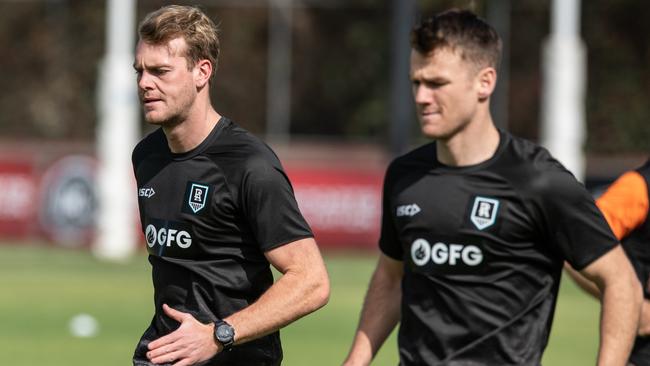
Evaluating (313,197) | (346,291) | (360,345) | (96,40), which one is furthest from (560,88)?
(360,345)

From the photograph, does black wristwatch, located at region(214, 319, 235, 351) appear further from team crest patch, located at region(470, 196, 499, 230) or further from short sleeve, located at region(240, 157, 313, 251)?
team crest patch, located at region(470, 196, 499, 230)

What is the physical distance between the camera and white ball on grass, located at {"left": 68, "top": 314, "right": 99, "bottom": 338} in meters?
14.3

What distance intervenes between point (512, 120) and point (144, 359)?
30.1 metres

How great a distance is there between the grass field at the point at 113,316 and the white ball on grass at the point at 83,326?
85 millimetres

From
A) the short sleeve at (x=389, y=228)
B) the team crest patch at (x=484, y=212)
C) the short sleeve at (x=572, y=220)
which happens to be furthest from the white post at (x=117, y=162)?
the short sleeve at (x=572, y=220)

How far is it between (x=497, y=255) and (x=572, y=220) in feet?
1.01

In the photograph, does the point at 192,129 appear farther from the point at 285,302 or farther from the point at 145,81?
the point at 285,302

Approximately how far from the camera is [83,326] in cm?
1497

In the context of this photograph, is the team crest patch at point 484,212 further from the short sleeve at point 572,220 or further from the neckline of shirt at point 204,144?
the neckline of shirt at point 204,144

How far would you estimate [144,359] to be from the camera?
18.4 ft

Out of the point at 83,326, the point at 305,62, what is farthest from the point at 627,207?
the point at 305,62

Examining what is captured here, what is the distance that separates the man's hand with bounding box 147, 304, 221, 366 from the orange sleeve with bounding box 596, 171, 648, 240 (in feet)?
5.97

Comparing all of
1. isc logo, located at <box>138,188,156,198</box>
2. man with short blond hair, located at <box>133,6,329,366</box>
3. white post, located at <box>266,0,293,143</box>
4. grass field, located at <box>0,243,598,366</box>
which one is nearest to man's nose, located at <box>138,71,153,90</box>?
man with short blond hair, located at <box>133,6,329,366</box>

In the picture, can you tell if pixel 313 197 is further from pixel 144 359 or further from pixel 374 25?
pixel 144 359
